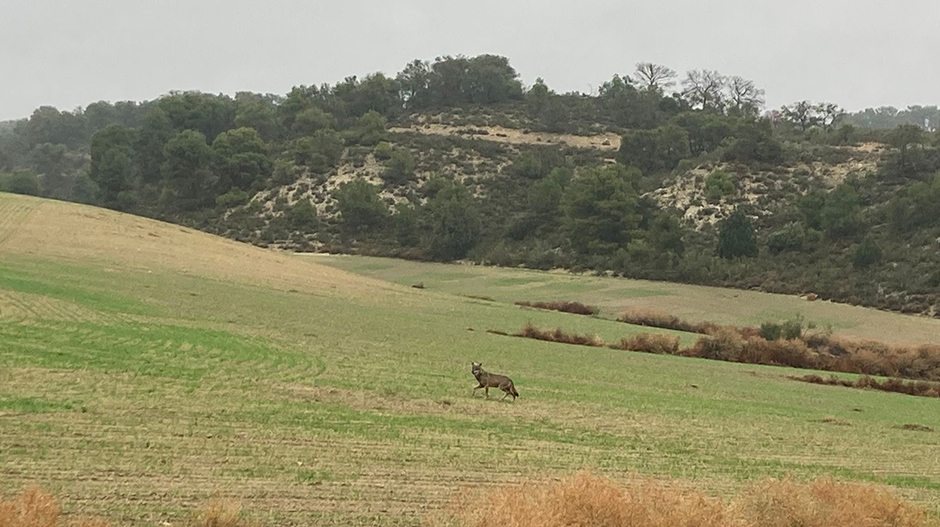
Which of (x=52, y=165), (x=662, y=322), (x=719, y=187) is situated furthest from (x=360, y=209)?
(x=52, y=165)

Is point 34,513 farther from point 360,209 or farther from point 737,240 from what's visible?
point 360,209

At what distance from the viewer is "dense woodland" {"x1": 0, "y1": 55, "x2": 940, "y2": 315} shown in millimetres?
63250

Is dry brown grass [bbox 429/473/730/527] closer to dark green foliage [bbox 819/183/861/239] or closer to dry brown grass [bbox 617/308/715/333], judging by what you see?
dry brown grass [bbox 617/308/715/333]

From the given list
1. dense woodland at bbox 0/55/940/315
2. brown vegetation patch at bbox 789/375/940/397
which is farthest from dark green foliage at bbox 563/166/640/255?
brown vegetation patch at bbox 789/375/940/397

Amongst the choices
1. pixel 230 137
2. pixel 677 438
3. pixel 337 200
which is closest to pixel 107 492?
pixel 677 438

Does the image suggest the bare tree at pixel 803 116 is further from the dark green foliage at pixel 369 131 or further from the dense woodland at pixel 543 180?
the dark green foliage at pixel 369 131

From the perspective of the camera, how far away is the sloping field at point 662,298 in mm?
47750

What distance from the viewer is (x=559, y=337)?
33.5 meters

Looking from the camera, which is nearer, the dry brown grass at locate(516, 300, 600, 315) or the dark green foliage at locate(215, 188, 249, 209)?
the dry brown grass at locate(516, 300, 600, 315)

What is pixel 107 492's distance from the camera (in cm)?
955

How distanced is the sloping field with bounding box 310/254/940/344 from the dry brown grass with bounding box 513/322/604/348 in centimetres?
1389

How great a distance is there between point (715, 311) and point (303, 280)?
23.4 metres

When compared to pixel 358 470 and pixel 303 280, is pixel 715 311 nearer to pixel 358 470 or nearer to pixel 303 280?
pixel 303 280

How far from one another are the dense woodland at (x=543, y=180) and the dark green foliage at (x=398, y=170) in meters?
0.22
